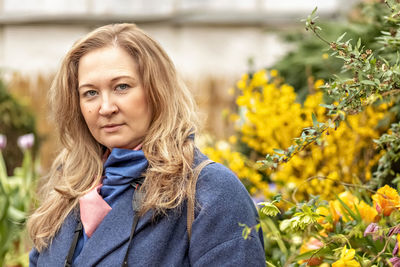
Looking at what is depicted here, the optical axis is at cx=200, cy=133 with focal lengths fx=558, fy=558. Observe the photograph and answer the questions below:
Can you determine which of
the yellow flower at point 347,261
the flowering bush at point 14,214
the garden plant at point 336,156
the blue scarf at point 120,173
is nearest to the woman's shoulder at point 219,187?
the garden plant at point 336,156

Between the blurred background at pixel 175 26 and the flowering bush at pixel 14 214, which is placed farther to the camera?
the blurred background at pixel 175 26

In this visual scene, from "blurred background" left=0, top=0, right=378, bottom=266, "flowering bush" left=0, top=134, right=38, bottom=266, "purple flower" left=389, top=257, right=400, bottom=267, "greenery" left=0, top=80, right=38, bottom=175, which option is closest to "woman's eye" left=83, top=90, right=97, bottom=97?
"purple flower" left=389, top=257, right=400, bottom=267

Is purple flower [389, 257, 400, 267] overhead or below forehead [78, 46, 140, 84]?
below

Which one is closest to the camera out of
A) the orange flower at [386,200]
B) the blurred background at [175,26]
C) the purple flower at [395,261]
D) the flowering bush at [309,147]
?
the purple flower at [395,261]

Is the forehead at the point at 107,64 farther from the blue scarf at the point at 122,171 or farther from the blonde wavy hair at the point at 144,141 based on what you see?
the blue scarf at the point at 122,171

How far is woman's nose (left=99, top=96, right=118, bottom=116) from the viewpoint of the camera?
1.78 metres

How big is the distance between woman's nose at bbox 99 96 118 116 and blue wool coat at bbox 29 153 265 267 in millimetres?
267

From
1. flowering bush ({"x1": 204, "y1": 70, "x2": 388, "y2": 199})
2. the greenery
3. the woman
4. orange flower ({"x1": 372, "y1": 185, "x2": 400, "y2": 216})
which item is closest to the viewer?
orange flower ({"x1": 372, "y1": 185, "x2": 400, "y2": 216})

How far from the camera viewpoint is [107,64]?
1.81 m

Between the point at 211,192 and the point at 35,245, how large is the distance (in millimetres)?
719

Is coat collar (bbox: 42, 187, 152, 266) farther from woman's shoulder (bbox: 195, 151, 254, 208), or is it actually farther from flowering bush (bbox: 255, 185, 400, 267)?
flowering bush (bbox: 255, 185, 400, 267)

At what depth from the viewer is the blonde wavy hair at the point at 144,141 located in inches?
69.1

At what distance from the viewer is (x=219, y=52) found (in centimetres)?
1133

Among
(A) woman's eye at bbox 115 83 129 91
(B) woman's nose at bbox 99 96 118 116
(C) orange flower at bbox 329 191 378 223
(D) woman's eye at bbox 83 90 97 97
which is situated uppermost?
(A) woman's eye at bbox 115 83 129 91
